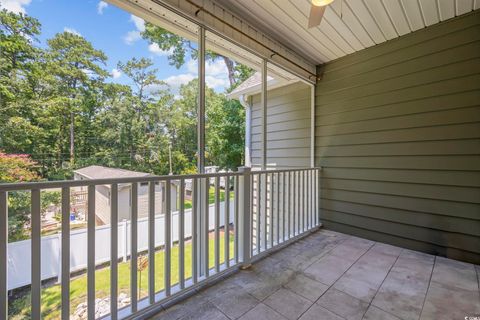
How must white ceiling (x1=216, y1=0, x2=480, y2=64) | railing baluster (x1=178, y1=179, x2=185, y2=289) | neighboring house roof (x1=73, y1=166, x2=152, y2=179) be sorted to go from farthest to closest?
white ceiling (x1=216, y1=0, x2=480, y2=64) → railing baluster (x1=178, y1=179, x2=185, y2=289) → neighboring house roof (x1=73, y1=166, x2=152, y2=179)

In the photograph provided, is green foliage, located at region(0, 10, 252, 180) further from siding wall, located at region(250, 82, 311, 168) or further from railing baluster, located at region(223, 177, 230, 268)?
siding wall, located at region(250, 82, 311, 168)

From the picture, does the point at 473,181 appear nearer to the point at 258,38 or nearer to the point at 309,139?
the point at 309,139

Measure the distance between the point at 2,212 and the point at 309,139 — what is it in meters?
3.48

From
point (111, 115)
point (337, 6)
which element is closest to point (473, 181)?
point (337, 6)

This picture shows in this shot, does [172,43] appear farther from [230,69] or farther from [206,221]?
[206,221]

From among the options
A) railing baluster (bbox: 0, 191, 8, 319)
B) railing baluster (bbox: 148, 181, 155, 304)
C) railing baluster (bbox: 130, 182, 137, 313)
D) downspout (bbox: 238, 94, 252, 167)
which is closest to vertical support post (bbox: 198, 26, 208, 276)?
railing baluster (bbox: 148, 181, 155, 304)

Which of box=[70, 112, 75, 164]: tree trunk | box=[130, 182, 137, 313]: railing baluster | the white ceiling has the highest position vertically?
the white ceiling

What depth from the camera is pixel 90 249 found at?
131cm

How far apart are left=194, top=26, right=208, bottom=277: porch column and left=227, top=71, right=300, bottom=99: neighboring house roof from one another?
169 cm

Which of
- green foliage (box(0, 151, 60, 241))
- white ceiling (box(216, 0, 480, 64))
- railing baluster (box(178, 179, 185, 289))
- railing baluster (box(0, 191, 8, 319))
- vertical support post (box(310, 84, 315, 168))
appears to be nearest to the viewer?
railing baluster (box(0, 191, 8, 319))

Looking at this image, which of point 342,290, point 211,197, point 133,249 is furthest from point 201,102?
point 342,290

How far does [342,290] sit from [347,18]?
103 inches

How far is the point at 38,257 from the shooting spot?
1.16 m

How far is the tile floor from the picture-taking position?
1571 millimetres
